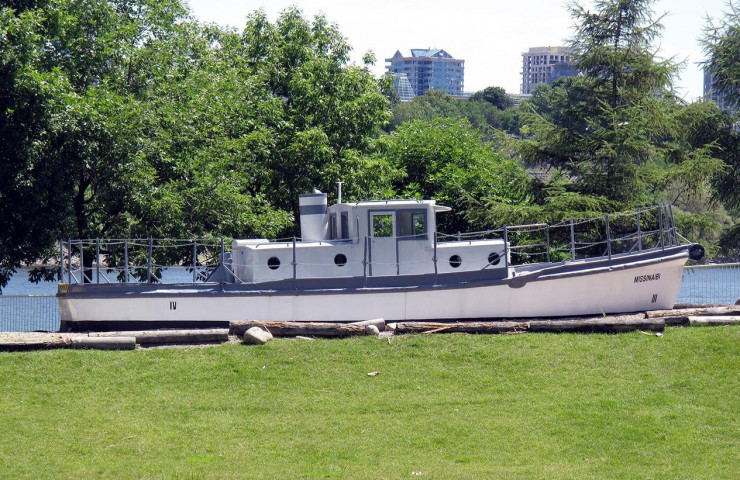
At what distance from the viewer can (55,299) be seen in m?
25.4

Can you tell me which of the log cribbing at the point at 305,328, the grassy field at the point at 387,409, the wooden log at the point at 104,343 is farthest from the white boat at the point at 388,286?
the wooden log at the point at 104,343

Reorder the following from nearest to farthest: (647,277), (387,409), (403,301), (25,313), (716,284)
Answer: (387,409) < (403,301) < (647,277) < (25,313) < (716,284)

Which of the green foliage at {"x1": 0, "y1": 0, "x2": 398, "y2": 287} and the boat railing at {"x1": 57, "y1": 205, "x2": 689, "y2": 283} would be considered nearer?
the boat railing at {"x1": 57, "y1": 205, "x2": 689, "y2": 283}

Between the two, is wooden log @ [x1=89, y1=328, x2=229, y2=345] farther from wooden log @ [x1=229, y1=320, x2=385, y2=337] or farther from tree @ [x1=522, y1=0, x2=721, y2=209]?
tree @ [x1=522, y1=0, x2=721, y2=209]

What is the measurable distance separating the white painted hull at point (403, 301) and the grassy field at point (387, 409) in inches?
85.2

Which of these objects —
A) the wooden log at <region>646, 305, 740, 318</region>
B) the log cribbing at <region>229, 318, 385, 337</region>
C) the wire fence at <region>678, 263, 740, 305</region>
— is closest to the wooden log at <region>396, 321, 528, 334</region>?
the log cribbing at <region>229, 318, 385, 337</region>

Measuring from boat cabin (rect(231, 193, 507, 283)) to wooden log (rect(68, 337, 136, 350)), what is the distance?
3496mm

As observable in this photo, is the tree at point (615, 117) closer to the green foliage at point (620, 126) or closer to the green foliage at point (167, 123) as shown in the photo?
the green foliage at point (620, 126)

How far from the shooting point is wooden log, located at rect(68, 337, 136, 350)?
1769 cm

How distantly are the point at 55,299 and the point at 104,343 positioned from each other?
854cm

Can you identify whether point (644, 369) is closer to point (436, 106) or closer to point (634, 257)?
point (634, 257)

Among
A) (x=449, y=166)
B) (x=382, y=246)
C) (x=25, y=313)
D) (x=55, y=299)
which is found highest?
(x=449, y=166)

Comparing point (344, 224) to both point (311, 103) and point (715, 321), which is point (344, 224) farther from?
point (311, 103)

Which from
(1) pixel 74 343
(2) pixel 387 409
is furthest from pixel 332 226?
(2) pixel 387 409
